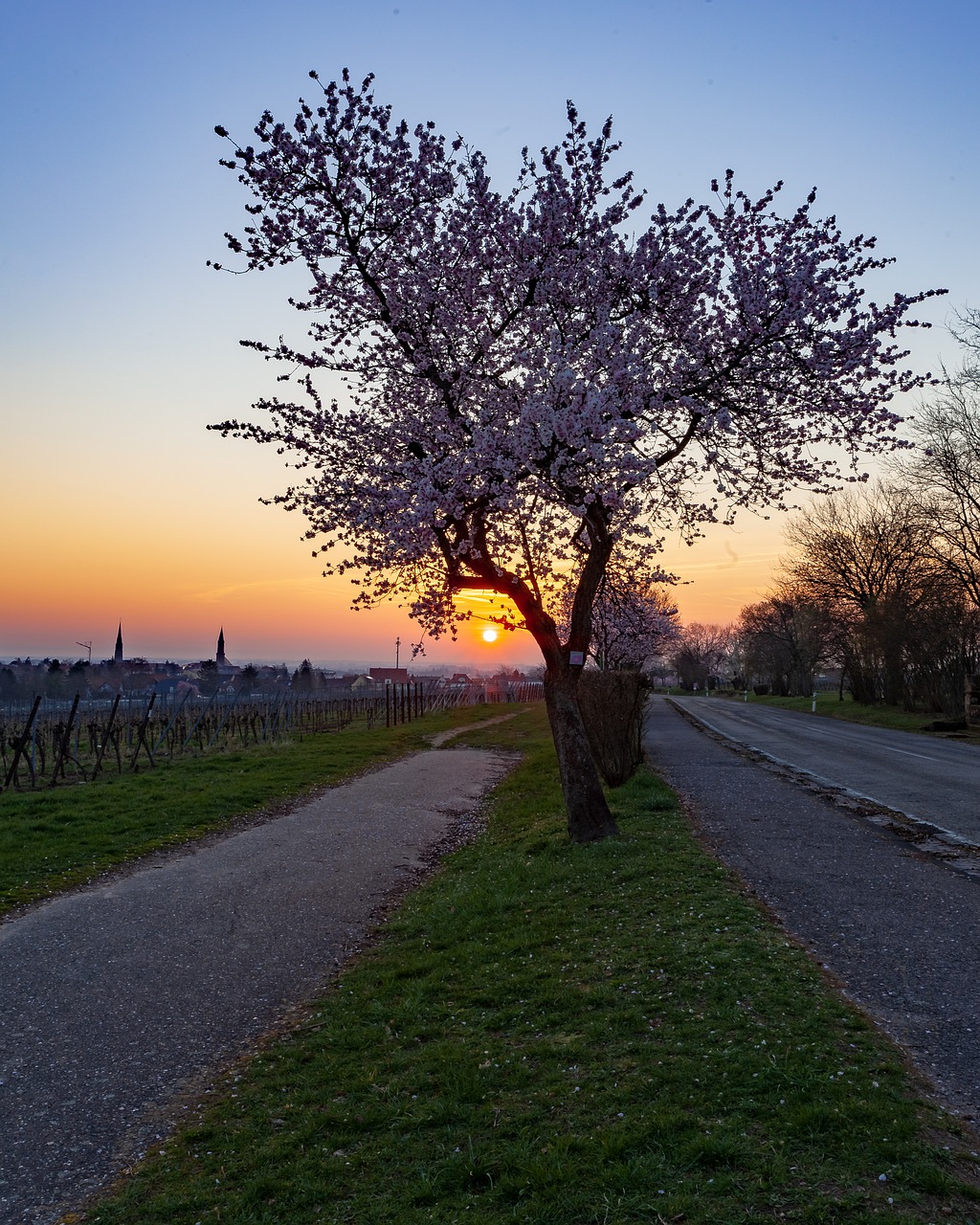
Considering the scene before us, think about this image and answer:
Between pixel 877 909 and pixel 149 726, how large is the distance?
28.7 metres

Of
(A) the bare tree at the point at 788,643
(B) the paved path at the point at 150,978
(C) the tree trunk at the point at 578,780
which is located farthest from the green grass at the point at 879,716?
(B) the paved path at the point at 150,978

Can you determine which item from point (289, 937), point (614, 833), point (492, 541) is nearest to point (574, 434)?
point (492, 541)

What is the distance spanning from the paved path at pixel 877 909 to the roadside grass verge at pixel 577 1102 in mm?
357

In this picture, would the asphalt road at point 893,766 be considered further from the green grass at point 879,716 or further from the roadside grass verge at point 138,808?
the roadside grass verge at point 138,808

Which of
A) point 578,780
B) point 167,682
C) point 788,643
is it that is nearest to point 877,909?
point 578,780

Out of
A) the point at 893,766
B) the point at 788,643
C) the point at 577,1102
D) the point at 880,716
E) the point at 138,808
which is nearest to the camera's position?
the point at 577,1102

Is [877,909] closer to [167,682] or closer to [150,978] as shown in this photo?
[150,978]

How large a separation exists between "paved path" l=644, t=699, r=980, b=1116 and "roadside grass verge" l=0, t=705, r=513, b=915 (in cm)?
827

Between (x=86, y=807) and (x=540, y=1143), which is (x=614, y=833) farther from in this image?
(x=86, y=807)

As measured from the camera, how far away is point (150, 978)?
24.0 feet

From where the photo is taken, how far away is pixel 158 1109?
203 inches

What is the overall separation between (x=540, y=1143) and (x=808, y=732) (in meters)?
29.8

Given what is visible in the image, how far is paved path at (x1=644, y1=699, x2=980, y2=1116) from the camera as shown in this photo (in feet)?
16.9

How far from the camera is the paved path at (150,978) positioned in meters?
4.82
